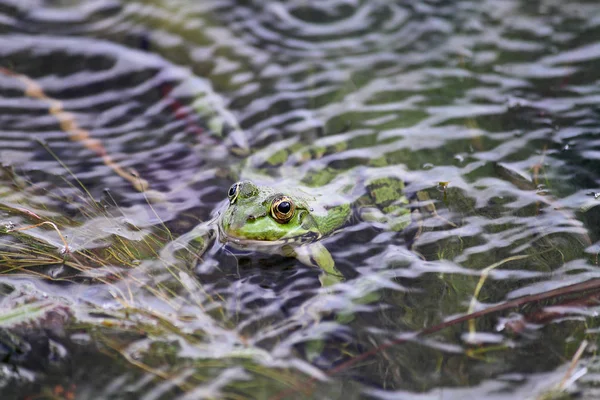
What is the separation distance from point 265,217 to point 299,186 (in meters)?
0.55

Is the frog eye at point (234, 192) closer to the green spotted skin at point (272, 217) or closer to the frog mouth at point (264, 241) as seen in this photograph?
the green spotted skin at point (272, 217)

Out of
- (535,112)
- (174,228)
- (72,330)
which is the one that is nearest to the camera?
(72,330)

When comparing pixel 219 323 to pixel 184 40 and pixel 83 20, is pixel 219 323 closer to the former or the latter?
pixel 184 40

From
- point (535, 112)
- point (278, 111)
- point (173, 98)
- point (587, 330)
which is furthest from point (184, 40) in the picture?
point (587, 330)

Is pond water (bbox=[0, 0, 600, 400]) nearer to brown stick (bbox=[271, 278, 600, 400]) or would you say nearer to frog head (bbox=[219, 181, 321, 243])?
brown stick (bbox=[271, 278, 600, 400])

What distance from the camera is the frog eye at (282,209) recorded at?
12.1 ft

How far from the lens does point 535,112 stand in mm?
4582

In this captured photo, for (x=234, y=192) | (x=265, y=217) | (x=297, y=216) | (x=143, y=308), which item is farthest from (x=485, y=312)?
(x=143, y=308)

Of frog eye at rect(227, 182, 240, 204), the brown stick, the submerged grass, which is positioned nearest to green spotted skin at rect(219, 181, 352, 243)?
frog eye at rect(227, 182, 240, 204)

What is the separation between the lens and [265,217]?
3693 mm

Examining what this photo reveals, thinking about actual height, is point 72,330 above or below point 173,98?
below

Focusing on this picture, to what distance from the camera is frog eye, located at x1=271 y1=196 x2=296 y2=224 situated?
12.1 ft

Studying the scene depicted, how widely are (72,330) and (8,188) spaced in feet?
5.09

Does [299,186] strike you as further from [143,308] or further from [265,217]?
[143,308]
